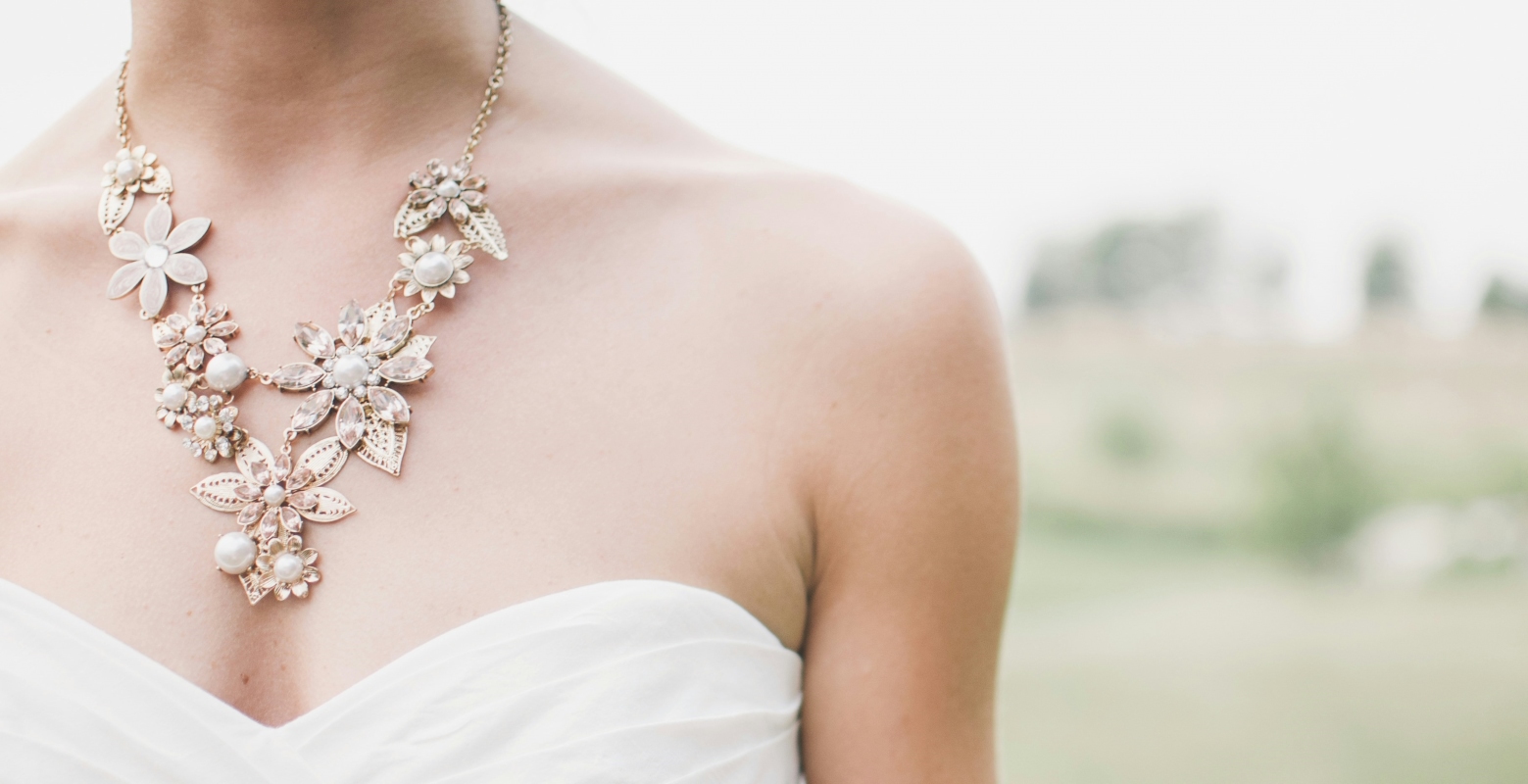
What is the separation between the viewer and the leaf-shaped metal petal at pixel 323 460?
913 millimetres

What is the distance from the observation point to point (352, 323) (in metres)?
0.97

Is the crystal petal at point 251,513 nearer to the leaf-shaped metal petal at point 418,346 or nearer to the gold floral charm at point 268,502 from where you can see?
the gold floral charm at point 268,502

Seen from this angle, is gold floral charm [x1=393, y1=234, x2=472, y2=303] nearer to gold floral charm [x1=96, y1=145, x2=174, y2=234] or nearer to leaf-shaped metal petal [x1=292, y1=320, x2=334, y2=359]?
leaf-shaped metal petal [x1=292, y1=320, x2=334, y2=359]

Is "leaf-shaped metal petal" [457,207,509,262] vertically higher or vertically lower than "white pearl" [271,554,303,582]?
higher

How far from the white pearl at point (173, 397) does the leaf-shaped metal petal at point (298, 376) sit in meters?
0.08

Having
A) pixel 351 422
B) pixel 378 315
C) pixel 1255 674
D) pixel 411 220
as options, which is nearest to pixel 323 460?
pixel 351 422

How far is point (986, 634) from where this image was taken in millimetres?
981

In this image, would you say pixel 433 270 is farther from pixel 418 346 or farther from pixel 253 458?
pixel 253 458

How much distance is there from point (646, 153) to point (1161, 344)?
7.74 m

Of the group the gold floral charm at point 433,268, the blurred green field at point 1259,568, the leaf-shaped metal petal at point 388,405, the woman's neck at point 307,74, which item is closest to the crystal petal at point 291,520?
the leaf-shaped metal petal at point 388,405

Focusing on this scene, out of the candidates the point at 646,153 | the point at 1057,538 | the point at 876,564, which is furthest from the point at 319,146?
the point at 1057,538

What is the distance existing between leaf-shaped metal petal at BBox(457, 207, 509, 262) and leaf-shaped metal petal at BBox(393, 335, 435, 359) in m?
0.10

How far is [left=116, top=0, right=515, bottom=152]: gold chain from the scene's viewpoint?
41.5 inches

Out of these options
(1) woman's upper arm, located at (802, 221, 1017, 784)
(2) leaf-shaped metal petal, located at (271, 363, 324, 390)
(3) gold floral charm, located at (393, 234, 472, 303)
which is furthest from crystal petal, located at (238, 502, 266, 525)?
(1) woman's upper arm, located at (802, 221, 1017, 784)
